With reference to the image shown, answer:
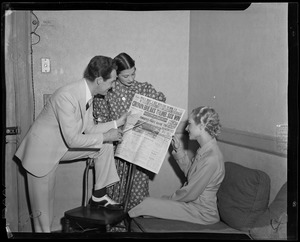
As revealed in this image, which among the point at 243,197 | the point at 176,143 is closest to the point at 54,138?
the point at 176,143

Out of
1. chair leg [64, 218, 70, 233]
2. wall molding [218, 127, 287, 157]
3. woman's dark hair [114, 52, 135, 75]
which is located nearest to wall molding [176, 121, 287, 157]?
wall molding [218, 127, 287, 157]

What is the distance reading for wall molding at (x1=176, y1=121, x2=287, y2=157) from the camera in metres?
2.16

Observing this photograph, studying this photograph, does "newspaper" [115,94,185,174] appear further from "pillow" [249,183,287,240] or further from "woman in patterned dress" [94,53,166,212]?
"pillow" [249,183,287,240]

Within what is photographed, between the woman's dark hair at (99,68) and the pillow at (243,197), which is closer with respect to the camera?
the pillow at (243,197)

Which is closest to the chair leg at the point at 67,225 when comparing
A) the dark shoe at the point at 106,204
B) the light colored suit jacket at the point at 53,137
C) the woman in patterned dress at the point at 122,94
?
the dark shoe at the point at 106,204

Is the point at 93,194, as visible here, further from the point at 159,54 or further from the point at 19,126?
the point at 159,54

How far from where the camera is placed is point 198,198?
2.30 meters

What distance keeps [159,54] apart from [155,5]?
0.30m

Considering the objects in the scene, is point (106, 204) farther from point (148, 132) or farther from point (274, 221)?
point (274, 221)

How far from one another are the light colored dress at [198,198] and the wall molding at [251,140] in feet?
0.32

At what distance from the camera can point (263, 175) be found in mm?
2135

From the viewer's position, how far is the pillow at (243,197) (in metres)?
2.13

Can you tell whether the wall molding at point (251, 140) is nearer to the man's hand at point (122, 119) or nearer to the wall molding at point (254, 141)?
the wall molding at point (254, 141)

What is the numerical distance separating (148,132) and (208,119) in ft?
1.14
